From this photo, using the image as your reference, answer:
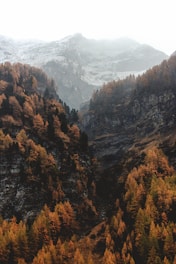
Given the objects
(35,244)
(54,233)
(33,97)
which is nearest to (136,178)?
(54,233)

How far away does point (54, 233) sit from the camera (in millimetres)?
119438

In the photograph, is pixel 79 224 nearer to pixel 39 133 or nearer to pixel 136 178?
pixel 136 178

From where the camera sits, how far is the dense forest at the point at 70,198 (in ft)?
346

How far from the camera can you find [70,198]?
146 meters

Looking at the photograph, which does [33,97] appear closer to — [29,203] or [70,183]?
[70,183]

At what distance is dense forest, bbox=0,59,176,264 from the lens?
10556 cm

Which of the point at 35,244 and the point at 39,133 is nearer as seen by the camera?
the point at 35,244

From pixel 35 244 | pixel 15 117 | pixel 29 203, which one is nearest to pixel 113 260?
pixel 35 244

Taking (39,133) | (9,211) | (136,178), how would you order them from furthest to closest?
(39,133)
(136,178)
(9,211)

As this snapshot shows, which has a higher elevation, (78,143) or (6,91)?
(6,91)

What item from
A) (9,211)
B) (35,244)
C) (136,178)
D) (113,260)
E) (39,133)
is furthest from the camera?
(39,133)

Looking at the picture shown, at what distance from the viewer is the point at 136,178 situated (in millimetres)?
143375

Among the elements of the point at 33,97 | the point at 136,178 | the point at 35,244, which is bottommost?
the point at 35,244

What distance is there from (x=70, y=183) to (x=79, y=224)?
2227 centimetres
